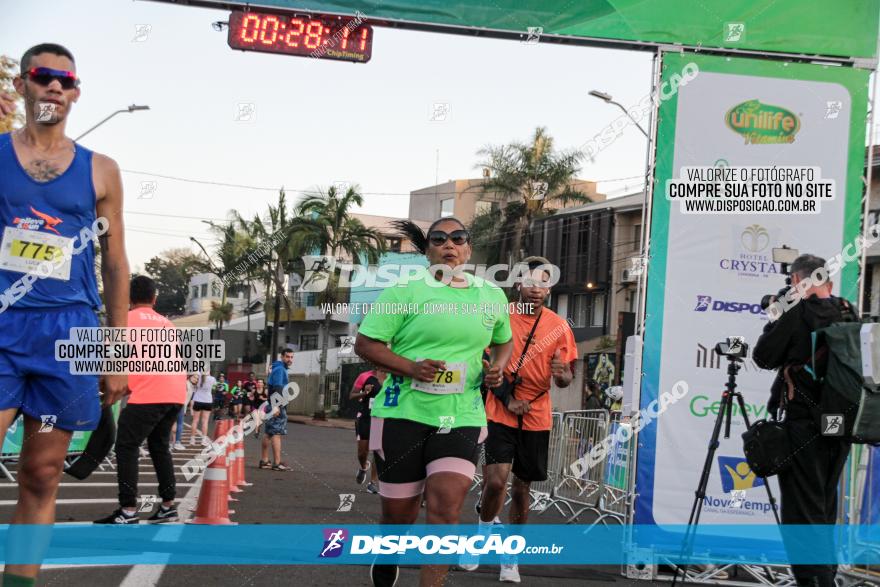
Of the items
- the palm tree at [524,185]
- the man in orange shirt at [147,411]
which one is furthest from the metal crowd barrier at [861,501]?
the palm tree at [524,185]

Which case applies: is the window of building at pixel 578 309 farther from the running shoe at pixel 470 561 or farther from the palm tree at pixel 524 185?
the running shoe at pixel 470 561

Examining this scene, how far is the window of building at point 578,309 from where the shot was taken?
52103 mm

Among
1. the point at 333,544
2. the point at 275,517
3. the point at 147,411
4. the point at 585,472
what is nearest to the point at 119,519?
the point at 147,411

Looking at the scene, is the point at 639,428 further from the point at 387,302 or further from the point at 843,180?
the point at 387,302

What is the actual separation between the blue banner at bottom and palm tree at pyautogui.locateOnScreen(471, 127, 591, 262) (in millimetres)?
30894

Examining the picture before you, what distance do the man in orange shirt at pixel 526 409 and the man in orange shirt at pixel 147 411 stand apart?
280cm

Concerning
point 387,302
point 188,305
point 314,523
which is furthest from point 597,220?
point 188,305

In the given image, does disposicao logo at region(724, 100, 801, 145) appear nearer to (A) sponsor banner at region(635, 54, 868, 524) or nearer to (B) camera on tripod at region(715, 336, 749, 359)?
(A) sponsor banner at region(635, 54, 868, 524)

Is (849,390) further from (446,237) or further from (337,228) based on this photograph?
(337,228)

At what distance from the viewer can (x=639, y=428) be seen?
8.62 metres

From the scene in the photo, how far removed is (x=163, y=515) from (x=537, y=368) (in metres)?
3.48

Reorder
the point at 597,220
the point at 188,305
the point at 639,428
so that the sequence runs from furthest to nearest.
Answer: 1. the point at 188,305
2. the point at 597,220
3. the point at 639,428

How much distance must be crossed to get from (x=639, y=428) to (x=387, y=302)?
3.68m

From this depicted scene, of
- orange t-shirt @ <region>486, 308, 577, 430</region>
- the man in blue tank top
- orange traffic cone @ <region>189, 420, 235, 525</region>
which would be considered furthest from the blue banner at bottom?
the man in blue tank top
